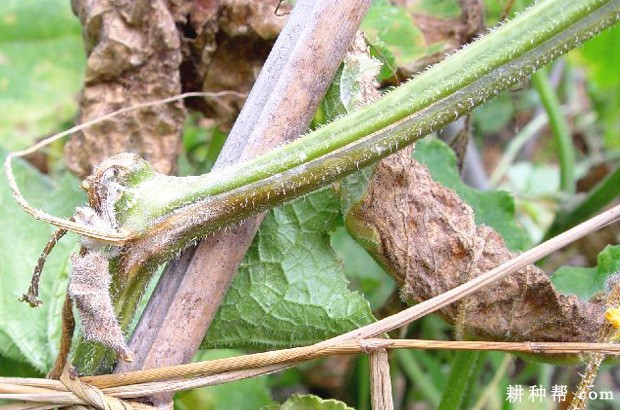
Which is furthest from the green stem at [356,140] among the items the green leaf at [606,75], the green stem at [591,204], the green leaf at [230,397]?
the green leaf at [606,75]

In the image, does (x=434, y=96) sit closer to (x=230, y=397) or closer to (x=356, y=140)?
(x=356, y=140)

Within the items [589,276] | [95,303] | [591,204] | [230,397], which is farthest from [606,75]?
[95,303]

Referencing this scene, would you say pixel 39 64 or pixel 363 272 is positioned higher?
pixel 39 64

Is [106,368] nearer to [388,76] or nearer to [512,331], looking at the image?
[512,331]

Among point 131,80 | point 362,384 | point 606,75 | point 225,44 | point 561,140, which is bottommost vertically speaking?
point 362,384

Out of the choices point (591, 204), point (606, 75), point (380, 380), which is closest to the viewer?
point (380, 380)

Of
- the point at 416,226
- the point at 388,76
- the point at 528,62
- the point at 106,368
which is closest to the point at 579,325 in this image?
the point at 416,226
